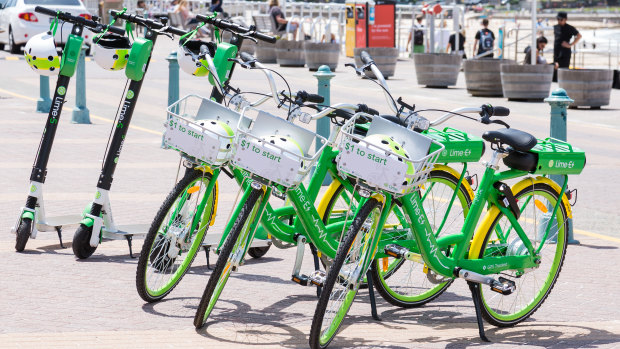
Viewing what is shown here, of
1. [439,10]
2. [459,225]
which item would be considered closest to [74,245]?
[459,225]

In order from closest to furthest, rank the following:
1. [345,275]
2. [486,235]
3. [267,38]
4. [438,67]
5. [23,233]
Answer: [345,275], [486,235], [267,38], [23,233], [438,67]

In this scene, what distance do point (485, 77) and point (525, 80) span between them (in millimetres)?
1156

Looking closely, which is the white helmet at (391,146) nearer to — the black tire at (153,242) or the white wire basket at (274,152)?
the white wire basket at (274,152)

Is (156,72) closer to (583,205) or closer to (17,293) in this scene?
(583,205)

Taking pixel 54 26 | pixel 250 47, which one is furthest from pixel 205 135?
pixel 250 47

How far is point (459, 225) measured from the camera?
6375 millimetres

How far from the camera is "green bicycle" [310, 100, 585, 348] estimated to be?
510 centimetres

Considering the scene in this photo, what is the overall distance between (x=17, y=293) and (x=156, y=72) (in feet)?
58.2

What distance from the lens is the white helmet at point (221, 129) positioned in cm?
553

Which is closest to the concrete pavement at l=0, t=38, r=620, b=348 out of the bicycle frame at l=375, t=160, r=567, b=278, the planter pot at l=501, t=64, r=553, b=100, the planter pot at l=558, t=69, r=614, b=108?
the bicycle frame at l=375, t=160, r=567, b=278

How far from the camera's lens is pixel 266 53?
27.9 meters

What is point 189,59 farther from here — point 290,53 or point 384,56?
point 290,53

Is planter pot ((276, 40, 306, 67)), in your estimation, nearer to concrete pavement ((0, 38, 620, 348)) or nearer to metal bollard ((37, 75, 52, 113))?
metal bollard ((37, 75, 52, 113))

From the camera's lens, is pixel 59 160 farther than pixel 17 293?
Yes
